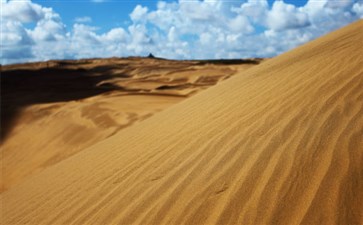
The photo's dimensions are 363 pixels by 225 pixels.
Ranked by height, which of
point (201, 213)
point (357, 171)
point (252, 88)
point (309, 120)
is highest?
point (252, 88)

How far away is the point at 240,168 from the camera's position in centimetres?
259

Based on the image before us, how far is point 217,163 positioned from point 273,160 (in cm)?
43

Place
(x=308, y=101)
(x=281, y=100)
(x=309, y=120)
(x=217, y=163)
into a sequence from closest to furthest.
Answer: (x=217, y=163) → (x=309, y=120) → (x=308, y=101) → (x=281, y=100)

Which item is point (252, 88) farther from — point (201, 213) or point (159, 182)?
point (201, 213)

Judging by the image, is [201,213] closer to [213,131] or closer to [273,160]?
[273,160]

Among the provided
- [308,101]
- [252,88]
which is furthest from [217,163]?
[252,88]

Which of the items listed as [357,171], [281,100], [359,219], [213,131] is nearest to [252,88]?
[281,100]

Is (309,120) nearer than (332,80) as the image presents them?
Yes

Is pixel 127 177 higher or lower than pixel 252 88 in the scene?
lower

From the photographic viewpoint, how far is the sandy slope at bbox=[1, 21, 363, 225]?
2.18m

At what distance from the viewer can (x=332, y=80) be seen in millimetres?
3723

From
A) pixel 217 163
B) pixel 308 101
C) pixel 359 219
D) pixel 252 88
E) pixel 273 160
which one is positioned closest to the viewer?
pixel 359 219

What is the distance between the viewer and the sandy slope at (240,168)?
2176 millimetres

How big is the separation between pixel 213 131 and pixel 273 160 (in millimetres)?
991
